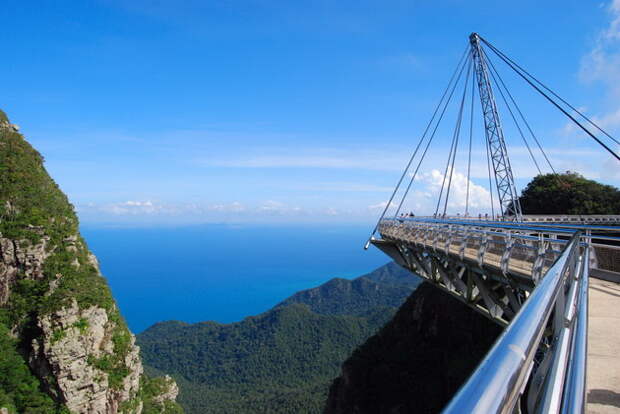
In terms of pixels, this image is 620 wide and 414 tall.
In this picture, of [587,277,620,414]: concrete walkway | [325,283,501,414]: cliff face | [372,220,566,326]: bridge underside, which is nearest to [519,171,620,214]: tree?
[325,283,501,414]: cliff face

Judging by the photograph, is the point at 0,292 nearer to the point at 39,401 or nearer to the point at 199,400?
the point at 39,401

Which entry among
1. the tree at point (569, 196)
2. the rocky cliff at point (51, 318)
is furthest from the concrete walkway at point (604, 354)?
the tree at point (569, 196)

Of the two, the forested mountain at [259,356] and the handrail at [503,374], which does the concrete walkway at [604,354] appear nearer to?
the handrail at [503,374]

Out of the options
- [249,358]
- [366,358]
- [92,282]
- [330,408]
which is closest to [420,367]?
[366,358]

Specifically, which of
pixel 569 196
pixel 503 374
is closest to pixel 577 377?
pixel 503 374

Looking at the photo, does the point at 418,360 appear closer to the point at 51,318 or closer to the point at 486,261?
the point at 486,261

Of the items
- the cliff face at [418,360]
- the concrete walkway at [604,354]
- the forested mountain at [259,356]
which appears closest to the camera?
the concrete walkway at [604,354]
